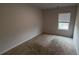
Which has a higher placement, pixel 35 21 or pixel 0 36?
pixel 35 21

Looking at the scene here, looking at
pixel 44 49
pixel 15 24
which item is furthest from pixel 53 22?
pixel 15 24

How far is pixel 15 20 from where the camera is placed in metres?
3.16

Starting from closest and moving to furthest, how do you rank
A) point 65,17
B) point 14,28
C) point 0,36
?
point 0,36 < point 14,28 < point 65,17

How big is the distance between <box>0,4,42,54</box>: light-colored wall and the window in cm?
174

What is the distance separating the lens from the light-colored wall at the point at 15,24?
8.69 ft

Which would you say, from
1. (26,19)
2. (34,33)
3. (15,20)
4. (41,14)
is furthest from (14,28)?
(41,14)

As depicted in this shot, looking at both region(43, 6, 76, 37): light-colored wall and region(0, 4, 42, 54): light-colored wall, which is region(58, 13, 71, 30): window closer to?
region(43, 6, 76, 37): light-colored wall

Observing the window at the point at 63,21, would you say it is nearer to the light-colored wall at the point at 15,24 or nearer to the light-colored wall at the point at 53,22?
the light-colored wall at the point at 53,22

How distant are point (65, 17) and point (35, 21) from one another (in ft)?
6.70

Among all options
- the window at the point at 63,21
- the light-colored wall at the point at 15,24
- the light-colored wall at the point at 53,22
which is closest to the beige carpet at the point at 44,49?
the light-colored wall at the point at 15,24

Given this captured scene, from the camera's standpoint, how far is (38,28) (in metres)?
5.08

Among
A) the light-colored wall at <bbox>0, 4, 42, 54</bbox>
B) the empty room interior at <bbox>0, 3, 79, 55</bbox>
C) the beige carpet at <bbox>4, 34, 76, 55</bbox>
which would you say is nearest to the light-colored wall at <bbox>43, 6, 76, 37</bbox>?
the empty room interior at <bbox>0, 3, 79, 55</bbox>

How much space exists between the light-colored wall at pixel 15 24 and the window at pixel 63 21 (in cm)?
174

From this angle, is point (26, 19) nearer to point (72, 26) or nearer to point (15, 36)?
point (15, 36)
